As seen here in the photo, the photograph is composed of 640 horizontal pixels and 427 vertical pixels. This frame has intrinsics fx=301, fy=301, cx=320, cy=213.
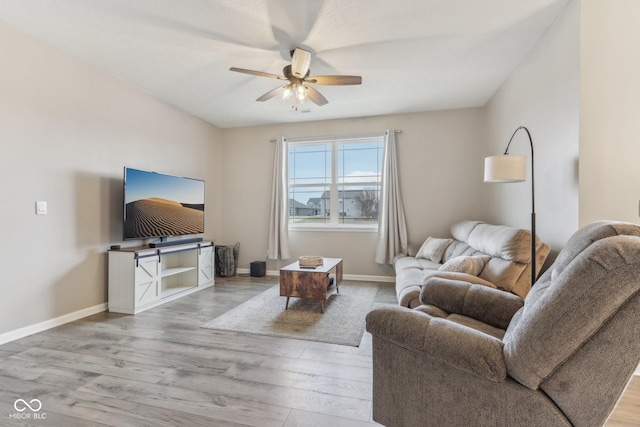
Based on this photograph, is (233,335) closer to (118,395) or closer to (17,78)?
(118,395)

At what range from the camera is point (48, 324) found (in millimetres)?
2828

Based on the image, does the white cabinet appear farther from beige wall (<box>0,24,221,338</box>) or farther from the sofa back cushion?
the sofa back cushion

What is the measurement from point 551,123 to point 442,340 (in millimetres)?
2313

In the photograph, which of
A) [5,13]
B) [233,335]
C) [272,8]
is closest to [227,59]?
[272,8]

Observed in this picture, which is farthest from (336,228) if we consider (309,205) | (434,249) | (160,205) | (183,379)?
(183,379)

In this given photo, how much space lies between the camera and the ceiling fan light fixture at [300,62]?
262 centimetres

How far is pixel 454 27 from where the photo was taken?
100.0 inches

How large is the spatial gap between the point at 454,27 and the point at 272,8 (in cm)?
152

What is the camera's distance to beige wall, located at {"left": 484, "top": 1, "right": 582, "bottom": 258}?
2172mm

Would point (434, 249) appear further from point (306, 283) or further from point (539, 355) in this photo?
point (539, 355)

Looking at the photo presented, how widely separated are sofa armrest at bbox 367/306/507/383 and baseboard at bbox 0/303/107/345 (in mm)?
3121

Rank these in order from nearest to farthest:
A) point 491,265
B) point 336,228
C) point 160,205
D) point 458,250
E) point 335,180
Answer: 1. point 491,265
2. point 458,250
3. point 160,205
4. point 336,228
5. point 335,180

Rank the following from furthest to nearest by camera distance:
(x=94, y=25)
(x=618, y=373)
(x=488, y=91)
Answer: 1. (x=488, y=91)
2. (x=94, y=25)
3. (x=618, y=373)

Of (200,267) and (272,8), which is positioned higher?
(272,8)
